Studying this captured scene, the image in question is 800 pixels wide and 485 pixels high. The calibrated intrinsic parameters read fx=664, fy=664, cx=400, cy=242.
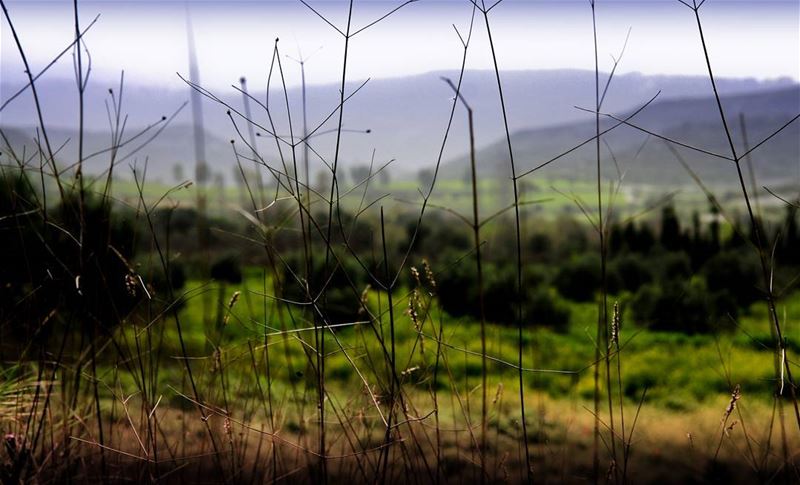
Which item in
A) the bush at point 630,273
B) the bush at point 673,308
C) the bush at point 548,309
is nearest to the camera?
the bush at point 673,308

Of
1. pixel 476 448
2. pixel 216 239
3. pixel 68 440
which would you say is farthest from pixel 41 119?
pixel 216 239

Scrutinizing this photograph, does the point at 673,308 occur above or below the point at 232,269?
below

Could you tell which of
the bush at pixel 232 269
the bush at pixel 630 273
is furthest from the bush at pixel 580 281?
the bush at pixel 232 269

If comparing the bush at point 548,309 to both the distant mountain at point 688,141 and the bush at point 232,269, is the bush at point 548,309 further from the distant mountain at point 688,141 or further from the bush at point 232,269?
the bush at point 232,269

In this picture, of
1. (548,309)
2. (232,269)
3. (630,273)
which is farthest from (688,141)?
(232,269)

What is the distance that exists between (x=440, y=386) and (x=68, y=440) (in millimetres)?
1066

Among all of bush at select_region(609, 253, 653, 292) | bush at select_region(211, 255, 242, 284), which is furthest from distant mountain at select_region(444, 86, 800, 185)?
bush at select_region(211, 255, 242, 284)

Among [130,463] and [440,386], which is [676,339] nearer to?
[440,386]

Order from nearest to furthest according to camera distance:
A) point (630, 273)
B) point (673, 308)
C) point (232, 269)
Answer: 1. point (673, 308)
2. point (232, 269)
3. point (630, 273)

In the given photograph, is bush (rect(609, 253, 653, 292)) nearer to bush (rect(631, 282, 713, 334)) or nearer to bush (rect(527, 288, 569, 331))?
bush (rect(631, 282, 713, 334))

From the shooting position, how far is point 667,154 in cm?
276

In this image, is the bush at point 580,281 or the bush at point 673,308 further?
the bush at point 580,281

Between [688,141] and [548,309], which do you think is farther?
[548,309]

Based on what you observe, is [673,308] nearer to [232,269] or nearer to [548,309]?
[548,309]
